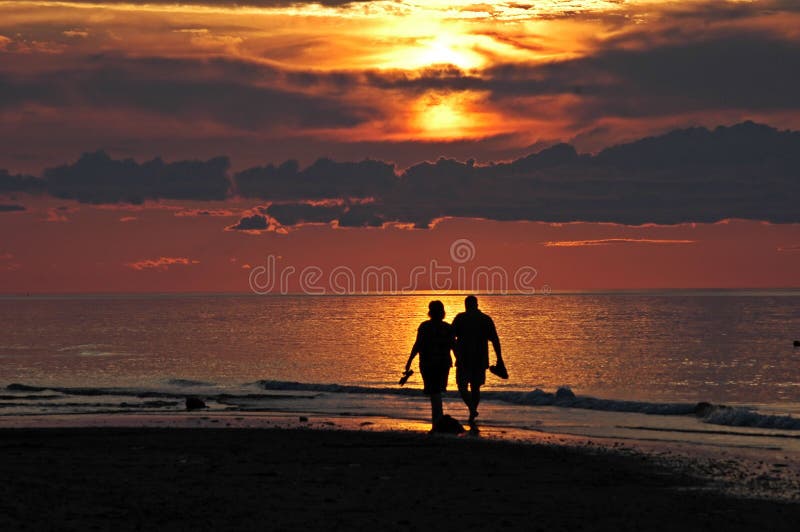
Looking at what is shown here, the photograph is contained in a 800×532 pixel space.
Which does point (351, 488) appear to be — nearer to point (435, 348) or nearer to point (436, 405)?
point (435, 348)

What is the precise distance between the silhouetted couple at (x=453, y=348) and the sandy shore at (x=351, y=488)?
2.02m

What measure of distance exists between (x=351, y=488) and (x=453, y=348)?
306 inches

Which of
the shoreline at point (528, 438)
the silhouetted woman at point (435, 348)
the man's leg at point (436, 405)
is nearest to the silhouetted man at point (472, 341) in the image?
the silhouetted woman at point (435, 348)

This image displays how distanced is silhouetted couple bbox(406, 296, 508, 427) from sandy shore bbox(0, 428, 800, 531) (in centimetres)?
202

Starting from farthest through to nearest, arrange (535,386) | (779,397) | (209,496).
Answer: (535,386) → (779,397) → (209,496)

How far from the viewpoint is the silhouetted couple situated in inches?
787

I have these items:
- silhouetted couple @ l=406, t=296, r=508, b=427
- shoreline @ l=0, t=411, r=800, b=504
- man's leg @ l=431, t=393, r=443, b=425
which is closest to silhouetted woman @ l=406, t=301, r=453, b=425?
silhouetted couple @ l=406, t=296, r=508, b=427

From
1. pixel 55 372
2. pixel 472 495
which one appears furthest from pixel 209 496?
pixel 55 372

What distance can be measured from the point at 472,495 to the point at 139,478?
168 inches

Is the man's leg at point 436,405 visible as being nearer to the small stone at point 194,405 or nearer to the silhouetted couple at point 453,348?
the silhouetted couple at point 453,348

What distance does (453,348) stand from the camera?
20312 millimetres

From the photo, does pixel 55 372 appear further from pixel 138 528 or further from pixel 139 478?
pixel 138 528

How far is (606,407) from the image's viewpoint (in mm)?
29266

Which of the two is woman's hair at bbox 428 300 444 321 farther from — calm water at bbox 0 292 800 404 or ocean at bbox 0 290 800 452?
calm water at bbox 0 292 800 404
